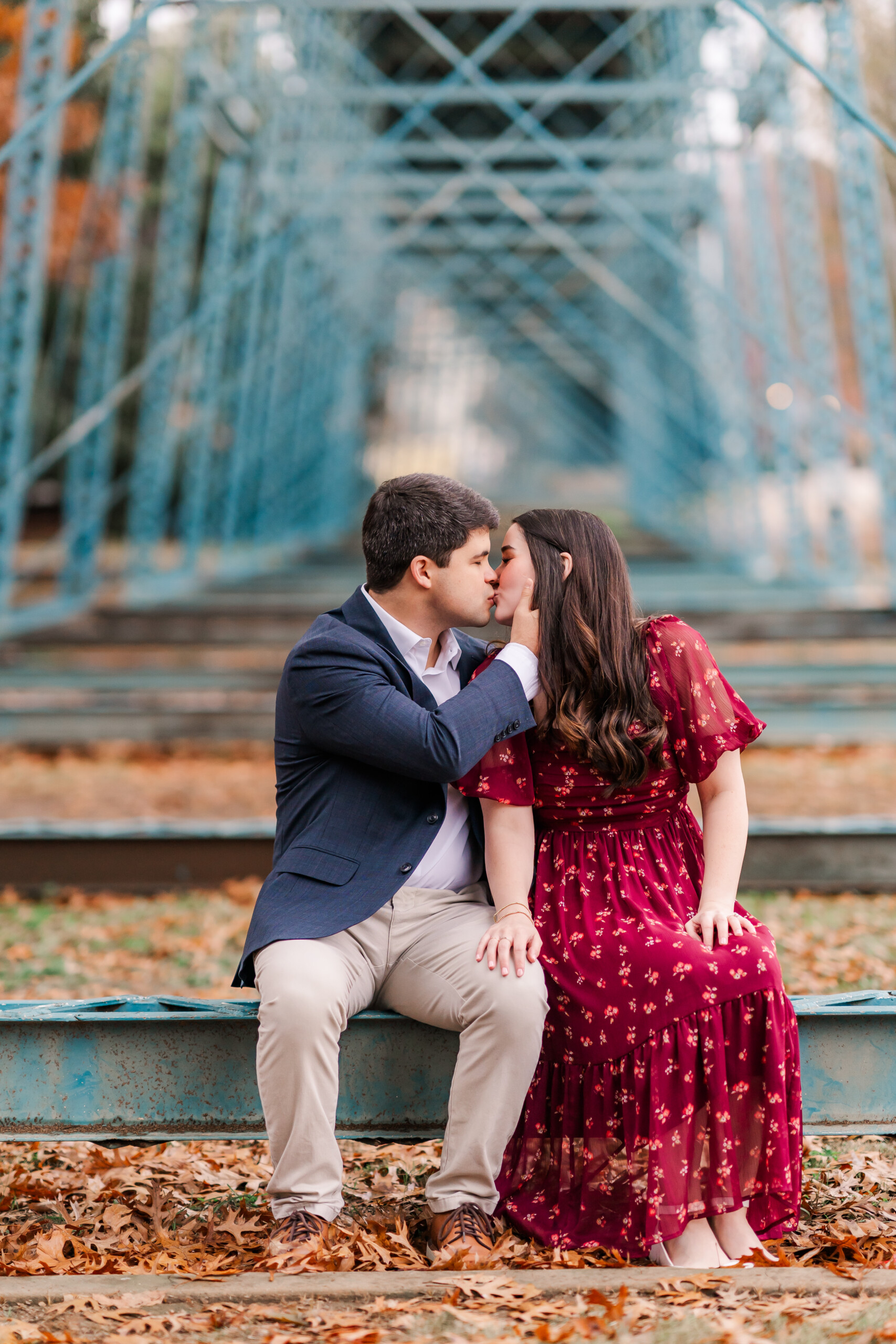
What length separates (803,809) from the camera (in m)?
6.48

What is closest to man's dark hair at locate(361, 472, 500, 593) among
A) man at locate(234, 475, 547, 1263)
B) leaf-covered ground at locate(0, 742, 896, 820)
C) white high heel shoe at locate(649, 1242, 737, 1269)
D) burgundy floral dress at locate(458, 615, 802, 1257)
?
man at locate(234, 475, 547, 1263)

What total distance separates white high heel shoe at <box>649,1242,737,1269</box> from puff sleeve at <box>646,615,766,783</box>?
2.79ft

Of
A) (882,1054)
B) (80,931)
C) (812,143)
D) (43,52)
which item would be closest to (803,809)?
(80,931)

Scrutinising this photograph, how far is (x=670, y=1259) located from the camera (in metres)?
2.43

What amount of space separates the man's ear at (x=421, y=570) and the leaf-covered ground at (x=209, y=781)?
387 cm

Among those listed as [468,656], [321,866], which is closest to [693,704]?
[468,656]

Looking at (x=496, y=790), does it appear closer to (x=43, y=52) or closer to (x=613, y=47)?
(x=43, y=52)

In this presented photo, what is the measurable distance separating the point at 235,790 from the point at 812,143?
1813 centimetres

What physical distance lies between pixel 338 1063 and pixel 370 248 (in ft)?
62.4

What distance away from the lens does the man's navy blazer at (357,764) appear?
8.38 ft

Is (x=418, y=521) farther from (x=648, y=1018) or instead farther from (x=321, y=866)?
(x=648, y=1018)

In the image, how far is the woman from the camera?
2424 millimetres

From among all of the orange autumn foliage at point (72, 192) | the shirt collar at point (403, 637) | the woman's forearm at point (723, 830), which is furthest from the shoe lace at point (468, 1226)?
the orange autumn foliage at point (72, 192)

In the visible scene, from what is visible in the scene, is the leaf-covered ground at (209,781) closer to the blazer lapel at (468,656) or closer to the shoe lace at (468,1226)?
the blazer lapel at (468,656)
